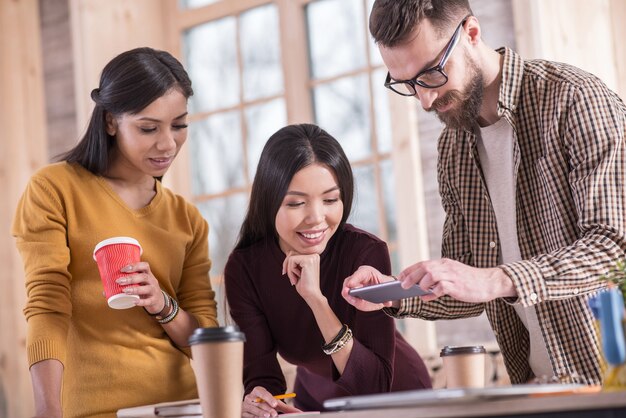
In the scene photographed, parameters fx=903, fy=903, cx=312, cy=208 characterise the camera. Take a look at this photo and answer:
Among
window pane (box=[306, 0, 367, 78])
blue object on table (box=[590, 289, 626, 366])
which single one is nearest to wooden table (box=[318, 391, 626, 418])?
blue object on table (box=[590, 289, 626, 366])

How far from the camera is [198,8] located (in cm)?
478

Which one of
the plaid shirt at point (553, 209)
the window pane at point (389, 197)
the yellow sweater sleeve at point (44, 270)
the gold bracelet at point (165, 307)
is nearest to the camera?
the plaid shirt at point (553, 209)

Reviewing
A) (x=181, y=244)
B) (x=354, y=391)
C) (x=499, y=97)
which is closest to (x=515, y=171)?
(x=499, y=97)

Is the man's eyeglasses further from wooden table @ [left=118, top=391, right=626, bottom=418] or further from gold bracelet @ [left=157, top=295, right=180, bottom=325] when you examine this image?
wooden table @ [left=118, top=391, right=626, bottom=418]

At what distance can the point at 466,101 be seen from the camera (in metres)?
1.91

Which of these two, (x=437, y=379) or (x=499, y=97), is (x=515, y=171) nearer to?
(x=499, y=97)

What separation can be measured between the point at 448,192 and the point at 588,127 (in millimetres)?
441

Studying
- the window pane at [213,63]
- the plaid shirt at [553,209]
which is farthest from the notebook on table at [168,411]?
the window pane at [213,63]

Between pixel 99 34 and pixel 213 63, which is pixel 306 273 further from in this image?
pixel 213 63

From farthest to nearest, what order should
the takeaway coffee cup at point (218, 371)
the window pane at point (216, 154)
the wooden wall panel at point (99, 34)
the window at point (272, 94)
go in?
1. the window pane at point (216, 154)
2. the wooden wall panel at point (99, 34)
3. the window at point (272, 94)
4. the takeaway coffee cup at point (218, 371)

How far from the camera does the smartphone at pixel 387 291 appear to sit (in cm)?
155

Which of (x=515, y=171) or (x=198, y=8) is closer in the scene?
(x=515, y=171)

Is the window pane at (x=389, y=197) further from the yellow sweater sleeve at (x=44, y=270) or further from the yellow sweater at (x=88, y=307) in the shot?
the yellow sweater sleeve at (x=44, y=270)

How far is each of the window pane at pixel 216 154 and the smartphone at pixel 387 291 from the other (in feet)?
9.66
